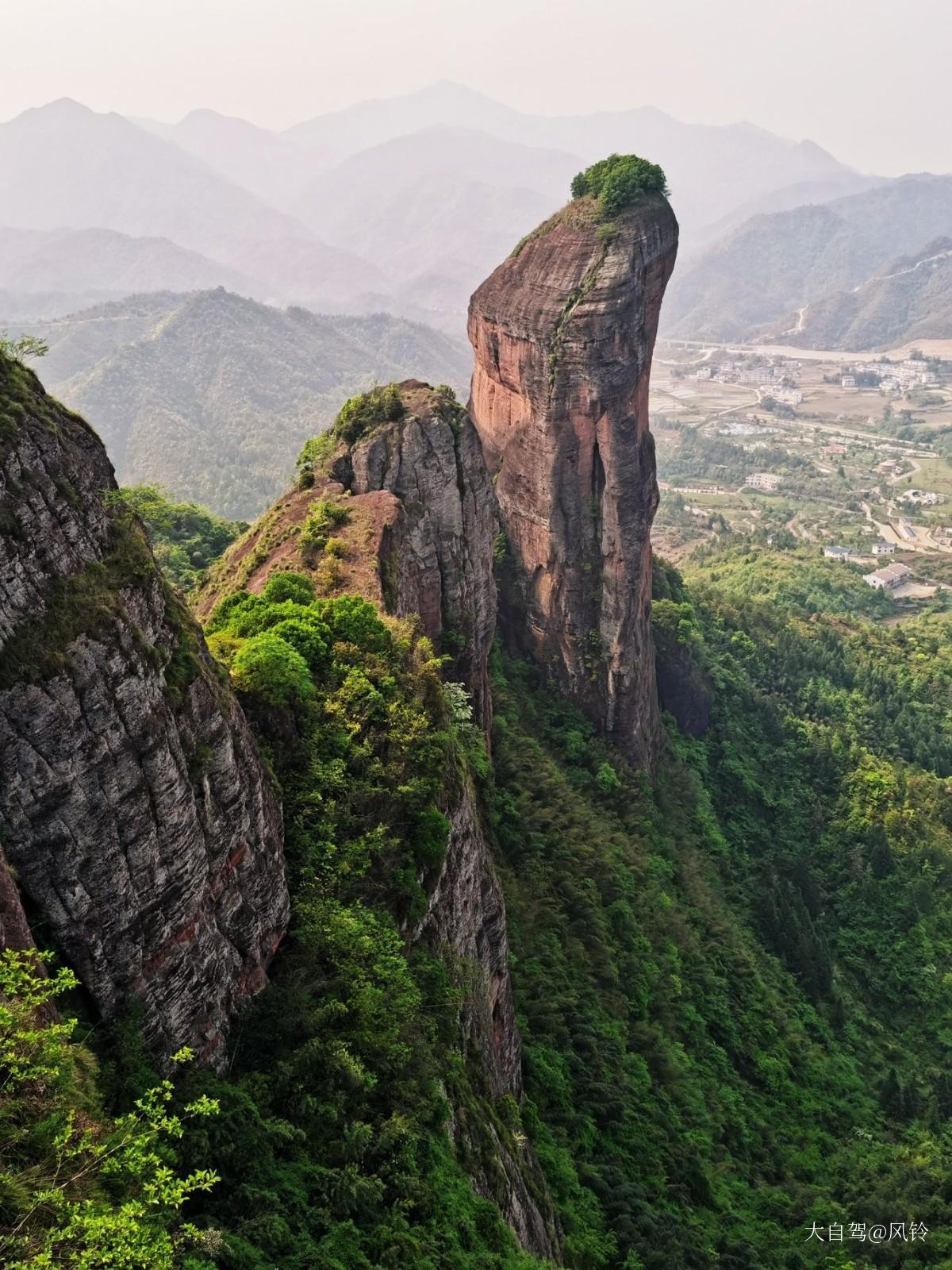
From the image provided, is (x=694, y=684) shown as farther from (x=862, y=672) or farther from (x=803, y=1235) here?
(x=803, y=1235)

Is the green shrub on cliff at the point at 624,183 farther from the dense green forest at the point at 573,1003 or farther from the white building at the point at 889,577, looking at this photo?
the white building at the point at 889,577

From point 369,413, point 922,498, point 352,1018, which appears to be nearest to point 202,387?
point 922,498

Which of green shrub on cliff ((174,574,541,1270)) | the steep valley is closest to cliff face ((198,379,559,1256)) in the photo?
the steep valley

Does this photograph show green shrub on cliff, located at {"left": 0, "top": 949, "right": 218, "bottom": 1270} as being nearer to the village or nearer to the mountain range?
the village

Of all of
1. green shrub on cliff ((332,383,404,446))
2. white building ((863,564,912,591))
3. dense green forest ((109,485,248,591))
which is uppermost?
green shrub on cliff ((332,383,404,446))

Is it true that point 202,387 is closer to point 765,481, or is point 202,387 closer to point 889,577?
point 765,481

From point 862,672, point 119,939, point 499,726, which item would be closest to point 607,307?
point 499,726
